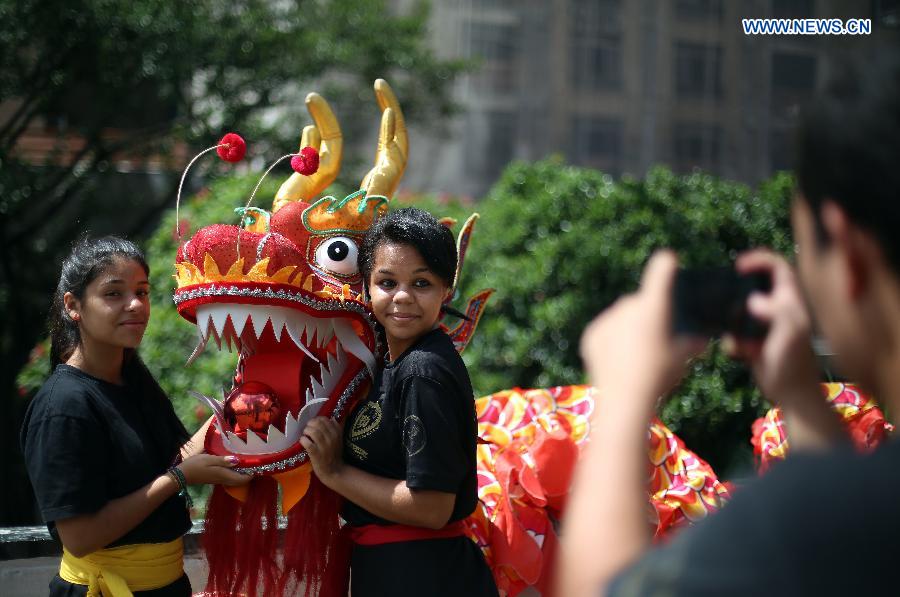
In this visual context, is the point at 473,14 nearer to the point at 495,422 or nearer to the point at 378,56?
the point at 378,56

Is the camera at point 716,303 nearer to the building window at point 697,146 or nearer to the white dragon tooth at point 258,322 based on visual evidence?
the white dragon tooth at point 258,322

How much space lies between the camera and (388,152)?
2.99 meters

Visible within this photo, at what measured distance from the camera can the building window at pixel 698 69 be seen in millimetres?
9531

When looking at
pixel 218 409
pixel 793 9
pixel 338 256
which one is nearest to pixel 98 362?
pixel 218 409

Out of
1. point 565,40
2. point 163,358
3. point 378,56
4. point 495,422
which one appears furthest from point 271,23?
point 495,422

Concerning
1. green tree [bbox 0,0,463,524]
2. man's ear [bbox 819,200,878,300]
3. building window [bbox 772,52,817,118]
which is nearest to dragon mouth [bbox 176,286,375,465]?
man's ear [bbox 819,200,878,300]

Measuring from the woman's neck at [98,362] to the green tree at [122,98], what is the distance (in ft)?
11.5

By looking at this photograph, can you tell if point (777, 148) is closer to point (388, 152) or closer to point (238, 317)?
point (388, 152)

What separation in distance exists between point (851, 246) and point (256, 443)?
1772 mm

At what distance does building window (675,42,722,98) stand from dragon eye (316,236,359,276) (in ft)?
25.1

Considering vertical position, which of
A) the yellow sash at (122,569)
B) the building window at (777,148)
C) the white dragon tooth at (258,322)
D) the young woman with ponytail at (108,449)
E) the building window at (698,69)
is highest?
the building window at (698,69)

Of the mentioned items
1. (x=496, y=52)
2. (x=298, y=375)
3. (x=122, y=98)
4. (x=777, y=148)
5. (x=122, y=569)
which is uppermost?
(x=496, y=52)

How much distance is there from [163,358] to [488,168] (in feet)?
20.3

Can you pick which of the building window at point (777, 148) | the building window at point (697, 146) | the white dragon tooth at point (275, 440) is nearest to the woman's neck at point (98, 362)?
the white dragon tooth at point (275, 440)
